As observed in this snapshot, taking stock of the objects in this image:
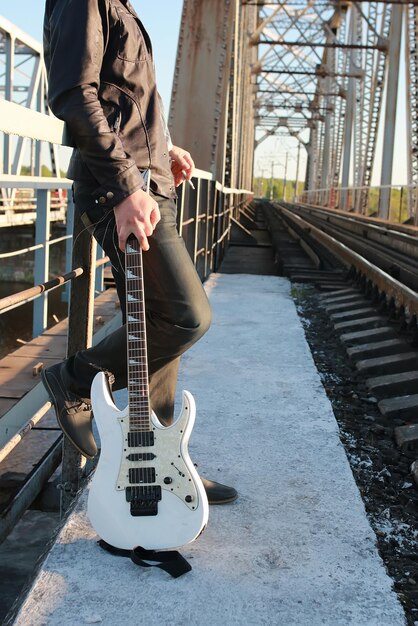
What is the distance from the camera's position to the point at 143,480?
80.5 inches

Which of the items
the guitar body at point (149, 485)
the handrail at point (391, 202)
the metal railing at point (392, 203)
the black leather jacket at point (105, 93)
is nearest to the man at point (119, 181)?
the black leather jacket at point (105, 93)

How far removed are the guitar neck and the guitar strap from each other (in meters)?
0.36

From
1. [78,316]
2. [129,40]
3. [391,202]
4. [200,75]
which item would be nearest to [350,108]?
[391,202]

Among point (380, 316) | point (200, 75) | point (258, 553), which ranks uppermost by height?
point (200, 75)

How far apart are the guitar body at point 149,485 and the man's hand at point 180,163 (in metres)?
0.94

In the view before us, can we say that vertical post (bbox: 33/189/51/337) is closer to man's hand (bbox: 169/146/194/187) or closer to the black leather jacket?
man's hand (bbox: 169/146/194/187)

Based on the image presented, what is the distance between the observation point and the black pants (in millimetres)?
2191

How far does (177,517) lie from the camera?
6.79ft

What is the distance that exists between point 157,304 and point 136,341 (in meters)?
0.14

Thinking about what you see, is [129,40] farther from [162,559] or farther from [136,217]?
[162,559]

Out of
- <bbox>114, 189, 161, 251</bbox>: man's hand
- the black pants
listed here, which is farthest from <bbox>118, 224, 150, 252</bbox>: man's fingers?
the black pants

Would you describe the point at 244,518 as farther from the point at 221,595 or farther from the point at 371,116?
the point at 371,116

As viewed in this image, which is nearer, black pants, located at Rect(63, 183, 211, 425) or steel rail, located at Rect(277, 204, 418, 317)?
black pants, located at Rect(63, 183, 211, 425)

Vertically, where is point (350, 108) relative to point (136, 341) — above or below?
above
